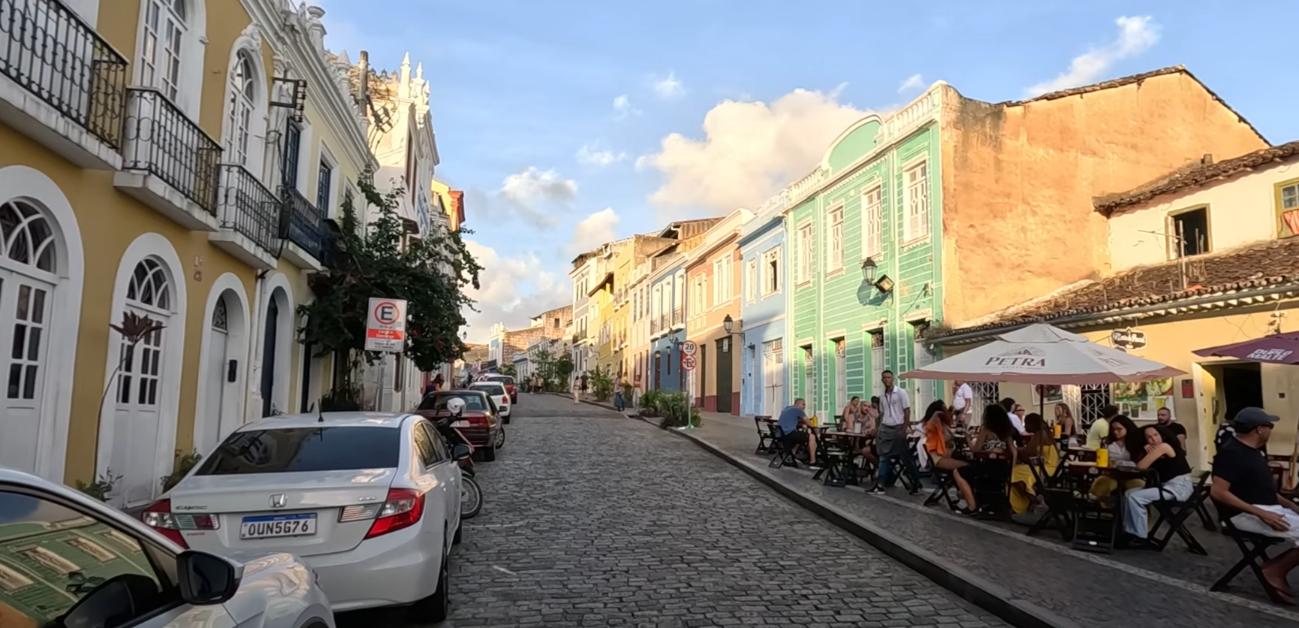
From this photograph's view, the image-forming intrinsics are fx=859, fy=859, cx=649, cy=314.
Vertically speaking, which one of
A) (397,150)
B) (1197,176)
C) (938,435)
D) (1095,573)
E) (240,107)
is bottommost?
(1095,573)

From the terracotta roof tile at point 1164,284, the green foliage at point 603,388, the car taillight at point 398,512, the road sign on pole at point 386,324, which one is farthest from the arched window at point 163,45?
the green foliage at point 603,388

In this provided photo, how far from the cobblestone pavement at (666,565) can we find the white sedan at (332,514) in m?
0.81

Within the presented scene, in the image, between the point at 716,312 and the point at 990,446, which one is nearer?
the point at 990,446

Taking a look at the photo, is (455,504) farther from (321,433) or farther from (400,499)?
(400,499)

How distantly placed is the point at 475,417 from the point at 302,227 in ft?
14.7

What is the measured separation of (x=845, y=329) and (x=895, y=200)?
3.82 m

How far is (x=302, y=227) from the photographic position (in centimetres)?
1438

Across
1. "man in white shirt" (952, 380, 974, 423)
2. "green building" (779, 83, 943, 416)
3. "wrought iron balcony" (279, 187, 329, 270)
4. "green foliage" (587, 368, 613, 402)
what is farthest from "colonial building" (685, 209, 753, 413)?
"wrought iron balcony" (279, 187, 329, 270)

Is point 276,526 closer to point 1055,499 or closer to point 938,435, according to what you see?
point 1055,499

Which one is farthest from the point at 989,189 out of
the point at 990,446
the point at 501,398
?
the point at 501,398

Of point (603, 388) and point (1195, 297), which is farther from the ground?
point (1195, 297)

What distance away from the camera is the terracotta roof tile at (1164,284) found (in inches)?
476

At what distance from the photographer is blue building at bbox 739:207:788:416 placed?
26578mm

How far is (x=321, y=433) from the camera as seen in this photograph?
5.82m
